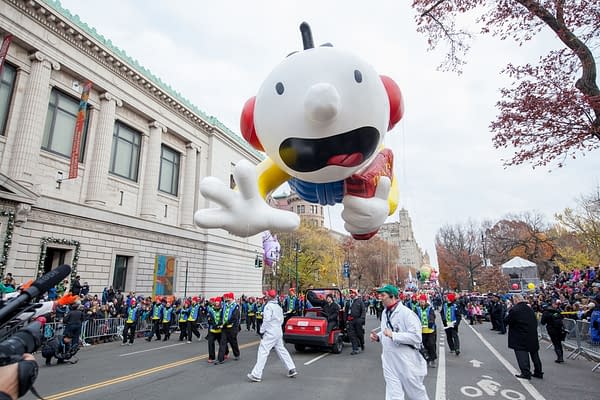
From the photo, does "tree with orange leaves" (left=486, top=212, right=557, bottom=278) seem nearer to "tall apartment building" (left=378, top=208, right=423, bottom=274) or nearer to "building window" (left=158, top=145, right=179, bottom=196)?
"tall apartment building" (left=378, top=208, right=423, bottom=274)

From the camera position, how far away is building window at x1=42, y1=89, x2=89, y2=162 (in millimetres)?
16250

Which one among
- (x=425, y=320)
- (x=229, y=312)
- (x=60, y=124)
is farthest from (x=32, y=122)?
(x=425, y=320)

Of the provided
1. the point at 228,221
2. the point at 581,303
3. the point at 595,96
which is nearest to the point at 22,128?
the point at 228,221

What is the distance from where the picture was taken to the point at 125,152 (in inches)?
818

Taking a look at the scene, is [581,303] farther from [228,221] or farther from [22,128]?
[22,128]

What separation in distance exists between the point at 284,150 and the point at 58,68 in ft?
60.6

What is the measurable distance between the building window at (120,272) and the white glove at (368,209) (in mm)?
18559

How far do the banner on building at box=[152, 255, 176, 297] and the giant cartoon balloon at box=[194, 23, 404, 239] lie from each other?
64.8 ft

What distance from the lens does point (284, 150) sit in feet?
8.57

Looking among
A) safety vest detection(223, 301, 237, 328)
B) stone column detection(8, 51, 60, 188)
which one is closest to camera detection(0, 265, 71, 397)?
safety vest detection(223, 301, 237, 328)

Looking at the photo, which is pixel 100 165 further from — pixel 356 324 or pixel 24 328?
pixel 24 328

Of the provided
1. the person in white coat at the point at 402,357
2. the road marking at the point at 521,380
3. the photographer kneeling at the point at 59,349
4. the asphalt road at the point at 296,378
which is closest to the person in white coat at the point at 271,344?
the asphalt road at the point at 296,378

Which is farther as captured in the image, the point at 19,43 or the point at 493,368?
the point at 19,43

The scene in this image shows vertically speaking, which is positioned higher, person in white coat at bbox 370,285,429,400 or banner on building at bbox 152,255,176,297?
Answer: banner on building at bbox 152,255,176,297
